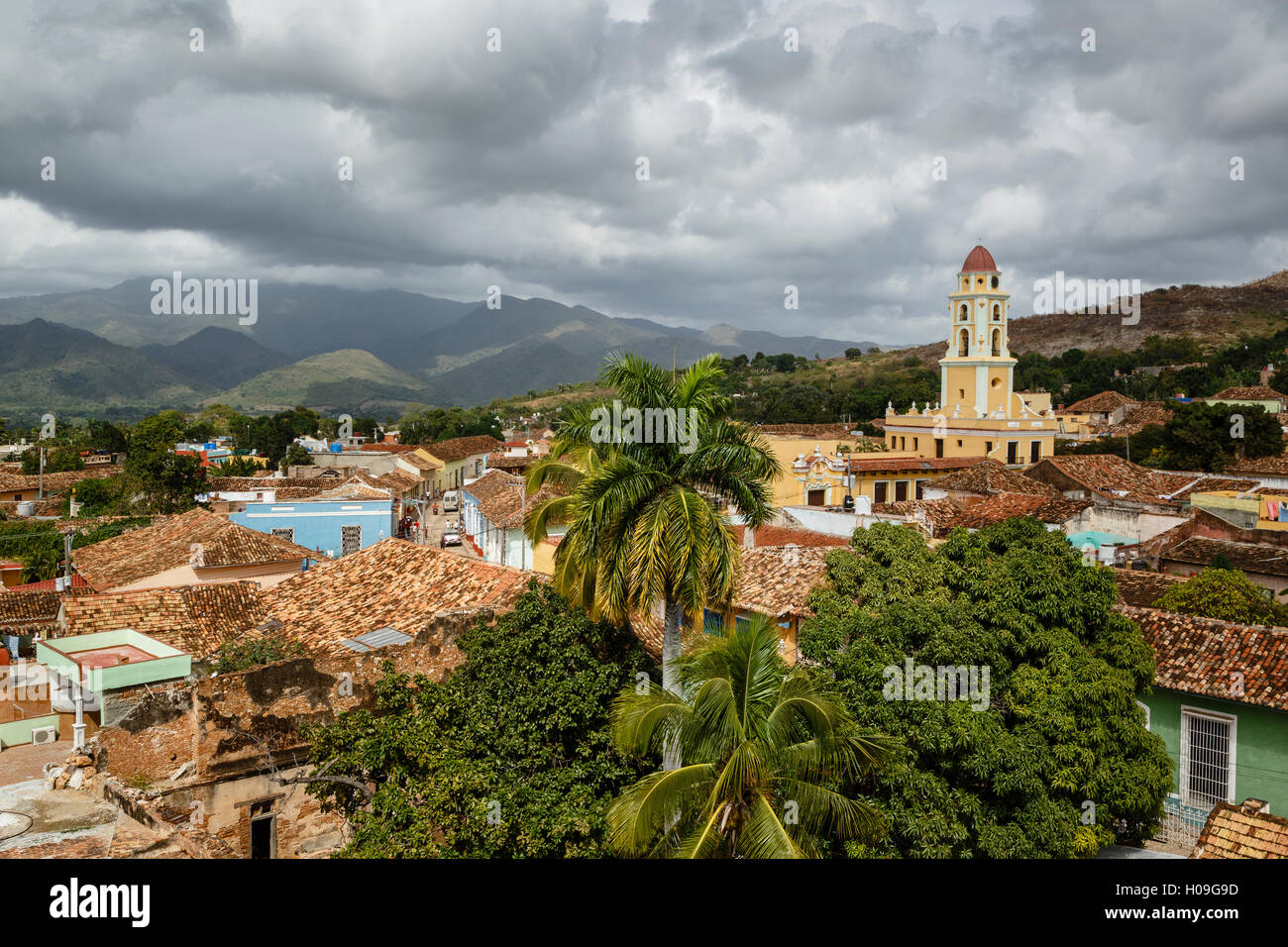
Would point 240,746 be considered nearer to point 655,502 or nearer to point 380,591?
point 655,502

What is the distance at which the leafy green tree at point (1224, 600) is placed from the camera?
16078mm

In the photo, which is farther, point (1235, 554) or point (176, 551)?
point (176, 551)

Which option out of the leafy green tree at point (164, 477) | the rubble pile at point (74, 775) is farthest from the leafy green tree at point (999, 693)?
the leafy green tree at point (164, 477)

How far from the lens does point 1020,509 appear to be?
2542cm

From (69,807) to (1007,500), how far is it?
79.9 feet

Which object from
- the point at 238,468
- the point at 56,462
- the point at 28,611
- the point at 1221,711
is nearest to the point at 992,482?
the point at 1221,711

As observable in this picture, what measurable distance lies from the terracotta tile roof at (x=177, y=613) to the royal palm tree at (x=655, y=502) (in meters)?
8.99

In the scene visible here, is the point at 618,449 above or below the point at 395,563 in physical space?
above

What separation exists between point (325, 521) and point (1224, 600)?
28626 mm

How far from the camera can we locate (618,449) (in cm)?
1074

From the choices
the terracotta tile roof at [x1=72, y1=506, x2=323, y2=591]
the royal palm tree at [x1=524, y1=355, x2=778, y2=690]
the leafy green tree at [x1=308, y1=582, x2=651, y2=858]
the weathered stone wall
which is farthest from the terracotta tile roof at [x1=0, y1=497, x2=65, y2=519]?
the royal palm tree at [x1=524, y1=355, x2=778, y2=690]

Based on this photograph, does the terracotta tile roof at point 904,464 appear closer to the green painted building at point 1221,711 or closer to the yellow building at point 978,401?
the yellow building at point 978,401
